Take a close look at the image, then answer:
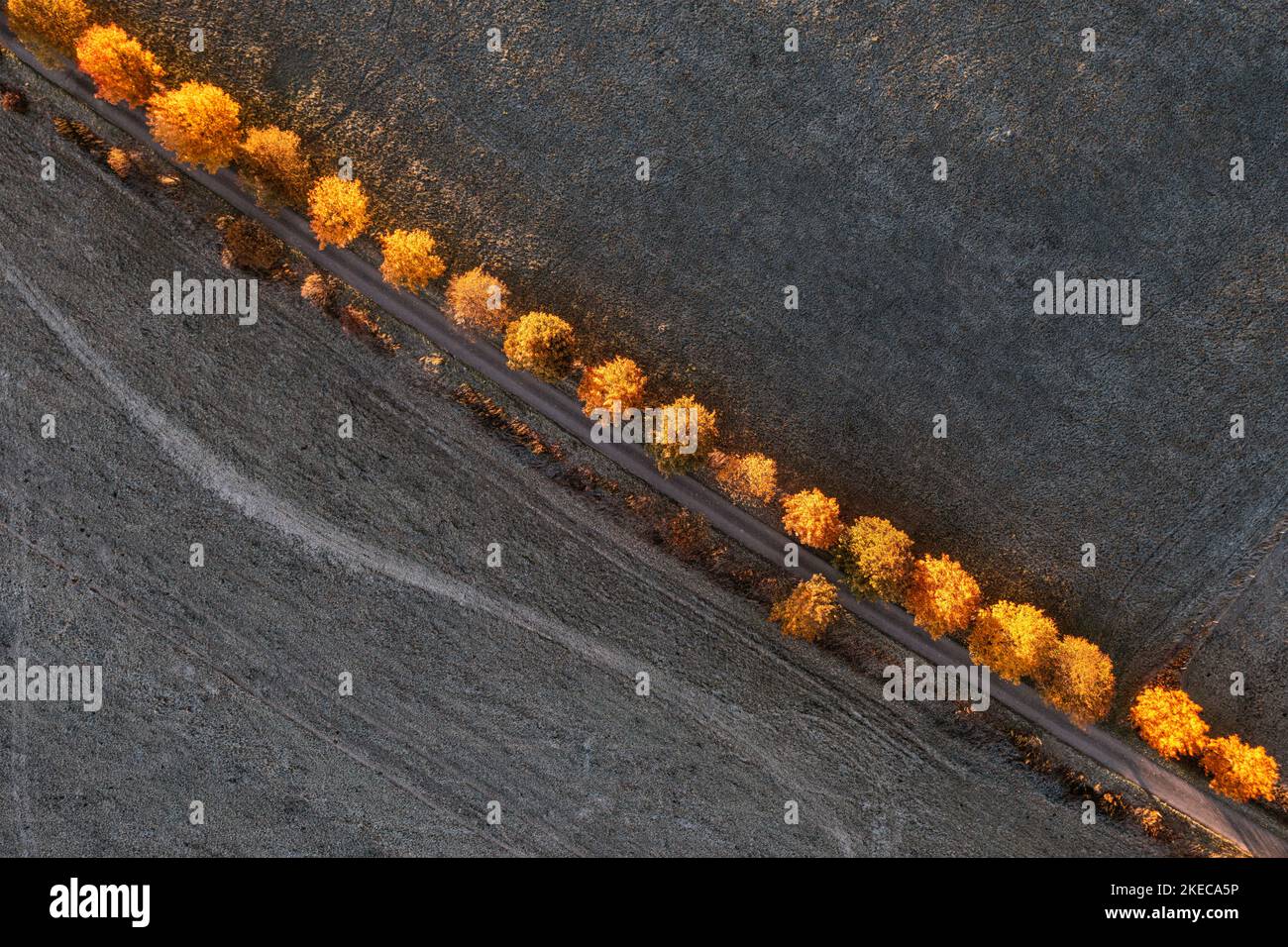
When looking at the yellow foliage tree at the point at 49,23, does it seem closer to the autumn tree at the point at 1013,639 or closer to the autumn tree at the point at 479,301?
the autumn tree at the point at 479,301

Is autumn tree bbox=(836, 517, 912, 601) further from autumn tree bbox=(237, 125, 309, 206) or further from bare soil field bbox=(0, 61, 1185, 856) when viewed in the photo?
autumn tree bbox=(237, 125, 309, 206)

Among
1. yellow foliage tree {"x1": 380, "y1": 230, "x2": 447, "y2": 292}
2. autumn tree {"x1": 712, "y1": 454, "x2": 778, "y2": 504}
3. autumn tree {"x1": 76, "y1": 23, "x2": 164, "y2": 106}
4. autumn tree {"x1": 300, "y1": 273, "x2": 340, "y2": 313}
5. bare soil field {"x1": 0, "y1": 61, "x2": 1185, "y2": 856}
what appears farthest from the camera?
bare soil field {"x1": 0, "y1": 61, "x2": 1185, "y2": 856}

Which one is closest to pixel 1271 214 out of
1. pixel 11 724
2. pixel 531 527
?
pixel 531 527

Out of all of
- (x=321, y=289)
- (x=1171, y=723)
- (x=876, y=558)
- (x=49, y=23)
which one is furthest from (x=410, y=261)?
(x=1171, y=723)

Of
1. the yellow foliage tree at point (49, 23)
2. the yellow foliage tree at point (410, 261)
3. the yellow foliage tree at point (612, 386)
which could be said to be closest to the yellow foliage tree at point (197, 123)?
the yellow foliage tree at point (49, 23)

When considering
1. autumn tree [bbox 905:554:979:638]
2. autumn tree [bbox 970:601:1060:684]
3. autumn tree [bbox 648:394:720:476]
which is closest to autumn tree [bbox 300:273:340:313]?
autumn tree [bbox 648:394:720:476]

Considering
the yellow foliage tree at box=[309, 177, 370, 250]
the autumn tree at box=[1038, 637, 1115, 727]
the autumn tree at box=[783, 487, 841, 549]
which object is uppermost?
the yellow foliage tree at box=[309, 177, 370, 250]
